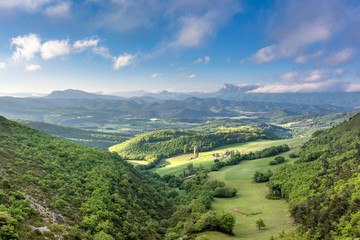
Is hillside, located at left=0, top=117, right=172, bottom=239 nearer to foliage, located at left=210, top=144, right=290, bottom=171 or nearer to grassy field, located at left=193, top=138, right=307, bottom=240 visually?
grassy field, located at left=193, top=138, right=307, bottom=240

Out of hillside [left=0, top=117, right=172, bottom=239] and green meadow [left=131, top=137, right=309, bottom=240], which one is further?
green meadow [left=131, top=137, right=309, bottom=240]

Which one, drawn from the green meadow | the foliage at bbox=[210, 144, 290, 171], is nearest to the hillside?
the green meadow

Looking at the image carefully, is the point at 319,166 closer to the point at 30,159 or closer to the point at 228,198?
the point at 228,198

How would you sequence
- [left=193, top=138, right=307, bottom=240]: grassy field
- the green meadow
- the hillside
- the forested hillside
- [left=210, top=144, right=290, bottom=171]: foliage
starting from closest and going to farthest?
the hillside < the forested hillside < the green meadow < [left=193, top=138, right=307, bottom=240]: grassy field < [left=210, top=144, right=290, bottom=171]: foliage

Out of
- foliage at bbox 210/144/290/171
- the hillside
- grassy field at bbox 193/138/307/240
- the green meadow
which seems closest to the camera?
the hillside

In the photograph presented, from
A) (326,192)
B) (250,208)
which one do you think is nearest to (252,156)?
(250,208)

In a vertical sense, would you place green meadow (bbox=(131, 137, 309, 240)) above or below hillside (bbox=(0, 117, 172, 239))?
below

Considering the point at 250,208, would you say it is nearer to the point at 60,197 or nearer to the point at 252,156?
the point at 60,197

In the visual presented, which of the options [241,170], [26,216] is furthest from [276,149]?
[26,216]
